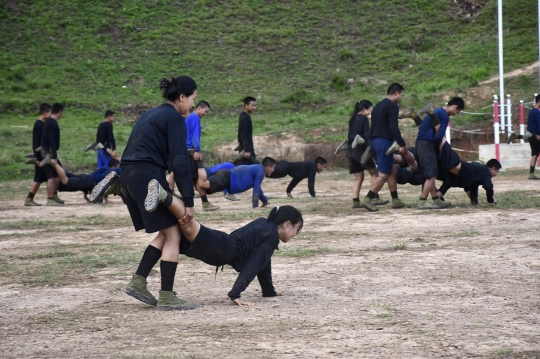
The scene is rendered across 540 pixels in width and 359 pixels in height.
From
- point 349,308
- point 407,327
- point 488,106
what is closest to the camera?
point 407,327

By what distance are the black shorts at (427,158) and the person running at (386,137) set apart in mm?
293

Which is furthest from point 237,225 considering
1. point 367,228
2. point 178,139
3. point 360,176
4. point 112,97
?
point 112,97

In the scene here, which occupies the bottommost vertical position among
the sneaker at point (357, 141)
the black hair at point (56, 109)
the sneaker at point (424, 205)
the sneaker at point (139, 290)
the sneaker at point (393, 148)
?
the sneaker at point (139, 290)

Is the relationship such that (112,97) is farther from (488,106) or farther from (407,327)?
(407,327)

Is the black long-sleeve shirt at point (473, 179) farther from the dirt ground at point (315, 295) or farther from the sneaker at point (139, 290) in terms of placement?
the sneaker at point (139, 290)

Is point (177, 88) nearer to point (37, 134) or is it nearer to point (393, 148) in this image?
point (393, 148)

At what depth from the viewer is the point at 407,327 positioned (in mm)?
5746

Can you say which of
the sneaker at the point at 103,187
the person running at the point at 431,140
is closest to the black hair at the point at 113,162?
the person running at the point at 431,140

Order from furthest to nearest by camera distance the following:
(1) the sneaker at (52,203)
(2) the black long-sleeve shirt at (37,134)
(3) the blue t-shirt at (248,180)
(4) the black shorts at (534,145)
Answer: (4) the black shorts at (534,145) → (2) the black long-sleeve shirt at (37,134) → (1) the sneaker at (52,203) → (3) the blue t-shirt at (248,180)

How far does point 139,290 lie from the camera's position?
21.4 ft

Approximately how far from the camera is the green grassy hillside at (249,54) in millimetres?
31891

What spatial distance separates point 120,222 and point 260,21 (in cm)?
2807

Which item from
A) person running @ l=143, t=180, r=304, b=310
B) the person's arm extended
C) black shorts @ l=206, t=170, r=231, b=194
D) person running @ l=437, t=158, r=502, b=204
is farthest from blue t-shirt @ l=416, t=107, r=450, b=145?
the person's arm extended

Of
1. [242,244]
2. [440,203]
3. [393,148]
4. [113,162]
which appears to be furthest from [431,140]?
[113,162]
